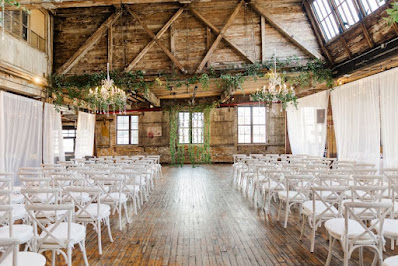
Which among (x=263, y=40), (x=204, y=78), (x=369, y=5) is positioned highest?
(x=263, y=40)

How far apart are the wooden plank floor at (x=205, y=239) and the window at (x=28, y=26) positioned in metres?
6.45

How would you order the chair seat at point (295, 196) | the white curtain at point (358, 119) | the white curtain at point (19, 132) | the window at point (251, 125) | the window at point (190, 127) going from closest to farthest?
the chair seat at point (295, 196)
the white curtain at point (358, 119)
the white curtain at point (19, 132)
the window at point (251, 125)
the window at point (190, 127)

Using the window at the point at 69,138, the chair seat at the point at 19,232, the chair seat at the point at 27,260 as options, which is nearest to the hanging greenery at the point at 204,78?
the chair seat at the point at 19,232

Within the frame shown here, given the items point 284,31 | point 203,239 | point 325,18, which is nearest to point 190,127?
point 284,31

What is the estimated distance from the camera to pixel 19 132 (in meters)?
7.92

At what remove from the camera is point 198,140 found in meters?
14.9

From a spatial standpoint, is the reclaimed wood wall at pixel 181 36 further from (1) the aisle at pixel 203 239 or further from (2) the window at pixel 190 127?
(2) the window at pixel 190 127

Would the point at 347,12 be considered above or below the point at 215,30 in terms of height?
below

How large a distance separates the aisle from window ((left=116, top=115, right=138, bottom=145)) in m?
9.40

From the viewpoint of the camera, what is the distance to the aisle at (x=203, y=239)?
3426 millimetres

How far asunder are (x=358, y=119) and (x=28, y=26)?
415 inches

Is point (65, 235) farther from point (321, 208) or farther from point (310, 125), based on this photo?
point (310, 125)

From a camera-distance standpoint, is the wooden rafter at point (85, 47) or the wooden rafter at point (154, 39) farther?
the wooden rafter at point (85, 47)

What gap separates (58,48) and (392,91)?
10643 millimetres
